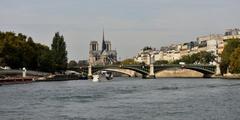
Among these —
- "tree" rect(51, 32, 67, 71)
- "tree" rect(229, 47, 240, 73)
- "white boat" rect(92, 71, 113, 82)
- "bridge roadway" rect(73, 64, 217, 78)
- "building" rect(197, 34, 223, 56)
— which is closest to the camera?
"white boat" rect(92, 71, 113, 82)

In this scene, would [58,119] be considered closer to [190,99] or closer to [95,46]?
[190,99]

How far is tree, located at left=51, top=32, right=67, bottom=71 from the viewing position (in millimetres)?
89375

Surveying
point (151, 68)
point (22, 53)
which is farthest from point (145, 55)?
point (22, 53)

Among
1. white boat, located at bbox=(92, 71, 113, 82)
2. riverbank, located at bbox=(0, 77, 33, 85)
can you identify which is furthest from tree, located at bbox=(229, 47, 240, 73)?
riverbank, located at bbox=(0, 77, 33, 85)

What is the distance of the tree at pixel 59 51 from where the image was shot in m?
89.4

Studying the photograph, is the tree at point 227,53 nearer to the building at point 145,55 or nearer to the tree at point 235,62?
the tree at point 235,62

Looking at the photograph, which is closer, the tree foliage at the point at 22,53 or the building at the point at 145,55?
the tree foliage at the point at 22,53

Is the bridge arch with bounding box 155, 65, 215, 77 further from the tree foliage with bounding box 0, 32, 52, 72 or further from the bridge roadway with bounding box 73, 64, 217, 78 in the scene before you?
the tree foliage with bounding box 0, 32, 52, 72

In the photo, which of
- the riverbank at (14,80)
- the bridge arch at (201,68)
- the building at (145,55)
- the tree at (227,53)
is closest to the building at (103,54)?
the building at (145,55)

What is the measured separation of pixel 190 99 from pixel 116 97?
4617 millimetres

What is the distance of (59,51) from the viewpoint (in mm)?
90125

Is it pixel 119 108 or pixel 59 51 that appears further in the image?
pixel 59 51

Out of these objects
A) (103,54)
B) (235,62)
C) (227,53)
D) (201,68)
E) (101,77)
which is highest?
(103,54)

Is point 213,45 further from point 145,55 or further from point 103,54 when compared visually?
point 103,54
